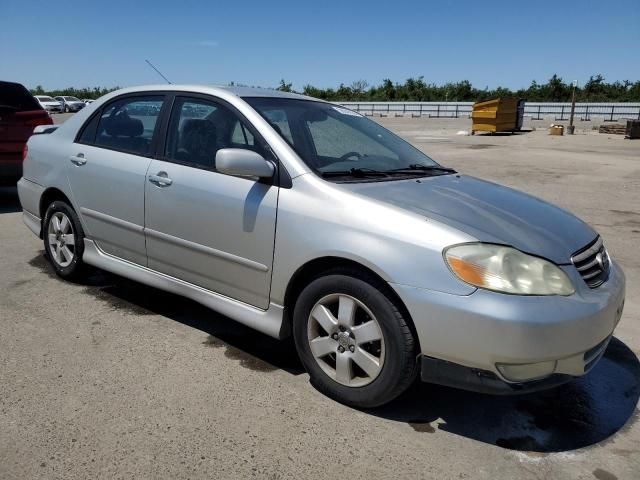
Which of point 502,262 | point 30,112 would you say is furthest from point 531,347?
point 30,112

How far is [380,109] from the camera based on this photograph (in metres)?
53.8

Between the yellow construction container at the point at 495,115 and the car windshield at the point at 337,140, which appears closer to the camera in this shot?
the car windshield at the point at 337,140

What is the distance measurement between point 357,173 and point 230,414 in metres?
1.48

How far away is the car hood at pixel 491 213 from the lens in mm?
2617

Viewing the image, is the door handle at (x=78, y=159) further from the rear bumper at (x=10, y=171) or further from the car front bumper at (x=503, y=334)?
the rear bumper at (x=10, y=171)

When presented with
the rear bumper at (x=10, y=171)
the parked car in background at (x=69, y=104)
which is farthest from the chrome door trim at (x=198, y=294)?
the parked car in background at (x=69, y=104)

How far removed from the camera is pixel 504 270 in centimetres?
244

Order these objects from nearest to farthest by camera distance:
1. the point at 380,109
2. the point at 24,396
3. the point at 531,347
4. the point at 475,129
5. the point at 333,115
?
the point at 531,347
the point at 24,396
the point at 333,115
the point at 475,129
the point at 380,109

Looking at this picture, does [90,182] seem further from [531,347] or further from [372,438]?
[531,347]

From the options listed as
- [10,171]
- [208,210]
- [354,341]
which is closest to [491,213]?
[354,341]

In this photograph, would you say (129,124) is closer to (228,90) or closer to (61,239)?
(228,90)

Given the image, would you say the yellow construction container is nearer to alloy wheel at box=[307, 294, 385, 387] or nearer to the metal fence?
the metal fence

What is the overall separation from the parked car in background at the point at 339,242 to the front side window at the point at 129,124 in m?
0.01

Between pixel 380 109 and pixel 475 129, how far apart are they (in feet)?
89.0
